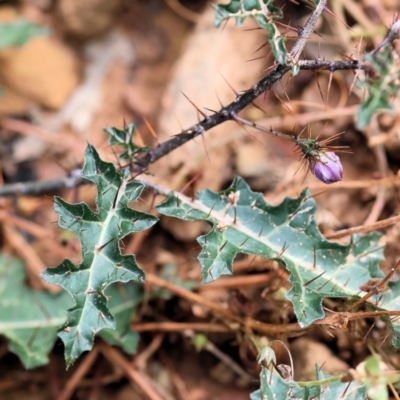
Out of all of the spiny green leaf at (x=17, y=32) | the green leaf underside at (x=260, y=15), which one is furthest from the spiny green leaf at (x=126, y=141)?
the spiny green leaf at (x=17, y=32)

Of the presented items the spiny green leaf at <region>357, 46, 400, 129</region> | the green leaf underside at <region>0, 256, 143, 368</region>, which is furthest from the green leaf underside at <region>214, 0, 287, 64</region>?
the green leaf underside at <region>0, 256, 143, 368</region>

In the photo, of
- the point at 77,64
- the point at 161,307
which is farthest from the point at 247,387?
the point at 77,64

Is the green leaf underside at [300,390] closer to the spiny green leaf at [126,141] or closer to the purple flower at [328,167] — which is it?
the purple flower at [328,167]

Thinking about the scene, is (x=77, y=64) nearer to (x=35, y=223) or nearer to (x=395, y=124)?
(x=35, y=223)

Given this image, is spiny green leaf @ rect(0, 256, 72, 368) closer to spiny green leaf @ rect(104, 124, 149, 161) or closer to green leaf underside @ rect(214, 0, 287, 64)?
spiny green leaf @ rect(104, 124, 149, 161)

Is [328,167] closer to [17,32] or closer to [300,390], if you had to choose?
[300,390]

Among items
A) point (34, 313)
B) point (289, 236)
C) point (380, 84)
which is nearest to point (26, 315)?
point (34, 313)

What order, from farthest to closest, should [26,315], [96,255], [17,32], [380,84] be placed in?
[17,32]
[26,315]
[96,255]
[380,84]
